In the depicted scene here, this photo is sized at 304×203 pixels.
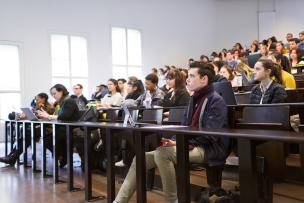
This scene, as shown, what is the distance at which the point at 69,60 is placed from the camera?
9.74 meters

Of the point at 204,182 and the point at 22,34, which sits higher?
the point at 22,34

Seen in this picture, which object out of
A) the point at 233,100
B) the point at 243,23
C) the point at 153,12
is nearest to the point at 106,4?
the point at 153,12

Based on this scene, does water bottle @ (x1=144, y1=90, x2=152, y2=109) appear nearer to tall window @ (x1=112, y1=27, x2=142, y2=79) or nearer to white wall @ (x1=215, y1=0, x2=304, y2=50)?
tall window @ (x1=112, y1=27, x2=142, y2=79)

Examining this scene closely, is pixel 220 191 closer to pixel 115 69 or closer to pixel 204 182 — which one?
pixel 204 182

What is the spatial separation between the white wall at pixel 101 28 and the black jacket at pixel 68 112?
525cm

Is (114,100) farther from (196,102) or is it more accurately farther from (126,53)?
(126,53)

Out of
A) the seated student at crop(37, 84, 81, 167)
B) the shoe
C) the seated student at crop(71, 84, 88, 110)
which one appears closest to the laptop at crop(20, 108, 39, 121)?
the seated student at crop(37, 84, 81, 167)

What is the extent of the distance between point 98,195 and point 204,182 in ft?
3.07

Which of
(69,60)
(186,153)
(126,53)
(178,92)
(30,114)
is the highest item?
(126,53)

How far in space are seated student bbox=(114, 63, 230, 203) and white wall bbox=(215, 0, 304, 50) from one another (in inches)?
387

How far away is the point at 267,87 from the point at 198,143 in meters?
1.19

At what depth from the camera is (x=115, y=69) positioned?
411 inches

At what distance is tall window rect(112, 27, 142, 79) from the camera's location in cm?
1049

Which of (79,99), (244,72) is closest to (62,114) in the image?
(79,99)
